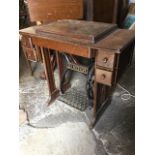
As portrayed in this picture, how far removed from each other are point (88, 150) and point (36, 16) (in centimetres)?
160

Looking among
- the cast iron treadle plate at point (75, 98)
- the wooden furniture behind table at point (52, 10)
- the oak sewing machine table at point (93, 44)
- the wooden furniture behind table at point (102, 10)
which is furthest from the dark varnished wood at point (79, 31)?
the wooden furniture behind table at point (102, 10)

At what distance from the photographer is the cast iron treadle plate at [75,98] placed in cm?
184

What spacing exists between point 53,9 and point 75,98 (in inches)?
44.0

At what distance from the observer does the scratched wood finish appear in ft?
6.77

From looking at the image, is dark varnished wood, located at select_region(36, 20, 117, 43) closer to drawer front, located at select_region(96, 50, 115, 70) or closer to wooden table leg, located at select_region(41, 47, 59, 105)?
drawer front, located at select_region(96, 50, 115, 70)

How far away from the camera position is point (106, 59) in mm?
1175

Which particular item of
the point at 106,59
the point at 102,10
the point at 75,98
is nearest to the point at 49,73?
the point at 75,98

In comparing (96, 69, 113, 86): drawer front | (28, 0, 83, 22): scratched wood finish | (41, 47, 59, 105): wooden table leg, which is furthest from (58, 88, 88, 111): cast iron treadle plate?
(28, 0, 83, 22): scratched wood finish

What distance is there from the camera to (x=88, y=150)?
1427 mm

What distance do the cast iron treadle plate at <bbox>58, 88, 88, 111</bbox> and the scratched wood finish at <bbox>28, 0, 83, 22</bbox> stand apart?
3.09 feet

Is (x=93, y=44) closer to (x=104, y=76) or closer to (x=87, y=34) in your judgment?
(x=87, y=34)

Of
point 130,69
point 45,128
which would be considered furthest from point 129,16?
point 45,128
